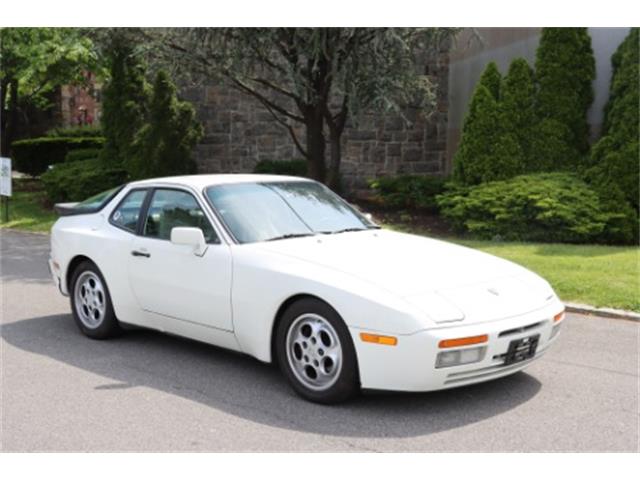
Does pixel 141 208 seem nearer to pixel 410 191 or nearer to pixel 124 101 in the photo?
pixel 410 191

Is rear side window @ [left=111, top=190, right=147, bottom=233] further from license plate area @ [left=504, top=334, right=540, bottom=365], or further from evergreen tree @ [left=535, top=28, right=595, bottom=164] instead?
evergreen tree @ [left=535, top=28, right=595, bottom=164]

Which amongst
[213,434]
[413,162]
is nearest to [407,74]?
[413,162]

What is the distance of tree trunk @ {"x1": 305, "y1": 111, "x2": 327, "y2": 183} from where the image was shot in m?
15.4

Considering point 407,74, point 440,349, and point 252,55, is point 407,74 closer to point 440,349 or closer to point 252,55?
point 252,55

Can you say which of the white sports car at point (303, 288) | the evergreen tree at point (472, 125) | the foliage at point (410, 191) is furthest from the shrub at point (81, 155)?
the white sports car at point (303, 288)

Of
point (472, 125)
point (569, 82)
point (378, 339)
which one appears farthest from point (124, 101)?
point (378, 339)

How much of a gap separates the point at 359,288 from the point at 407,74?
9.53m

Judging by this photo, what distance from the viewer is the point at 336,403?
524 centimetres

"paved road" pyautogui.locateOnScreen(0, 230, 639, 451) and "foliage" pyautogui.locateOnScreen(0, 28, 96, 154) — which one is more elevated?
"foliage" pyautogui.locateOnScreen(0, 28, 96, 154)

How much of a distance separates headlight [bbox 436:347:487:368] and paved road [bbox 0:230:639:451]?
0.37 m

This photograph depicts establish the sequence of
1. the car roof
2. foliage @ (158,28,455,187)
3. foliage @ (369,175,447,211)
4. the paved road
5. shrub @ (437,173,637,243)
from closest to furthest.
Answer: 1. the paved road
2. the car roof
3. shrub @ (437,173,637,243)
4. foliage @ (158,28,455,187)
5. foliage @ (369,175,447,211)

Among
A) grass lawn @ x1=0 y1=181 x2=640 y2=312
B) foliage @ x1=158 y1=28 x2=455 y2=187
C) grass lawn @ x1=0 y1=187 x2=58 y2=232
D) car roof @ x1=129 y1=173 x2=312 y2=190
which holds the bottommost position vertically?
grass lawn @ x1=0 y1=187 x2=58 y2=232

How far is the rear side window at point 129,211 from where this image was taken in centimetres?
696

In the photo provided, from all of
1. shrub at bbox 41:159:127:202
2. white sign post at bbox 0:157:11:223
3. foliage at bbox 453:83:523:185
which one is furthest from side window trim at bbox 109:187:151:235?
shrub at bbox 41:159:127:202
